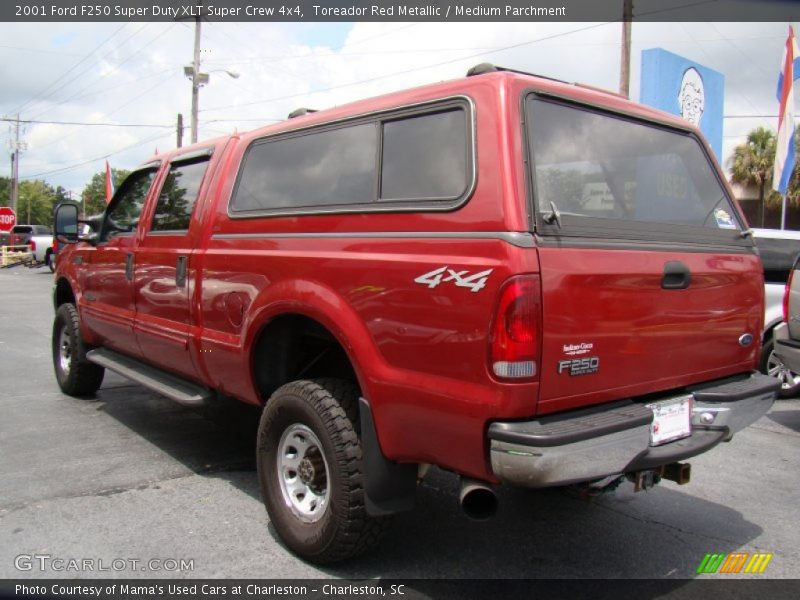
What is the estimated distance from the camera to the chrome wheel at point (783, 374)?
7.00 meters

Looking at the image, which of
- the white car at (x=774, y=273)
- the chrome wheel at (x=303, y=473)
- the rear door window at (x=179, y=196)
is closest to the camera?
the chrome wheel at (x=303, y=473)

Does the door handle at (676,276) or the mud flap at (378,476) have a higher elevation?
the door handle at (676,276)

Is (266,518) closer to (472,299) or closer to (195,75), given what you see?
(472,299)

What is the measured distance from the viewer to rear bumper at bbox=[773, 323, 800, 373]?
5.92 meters

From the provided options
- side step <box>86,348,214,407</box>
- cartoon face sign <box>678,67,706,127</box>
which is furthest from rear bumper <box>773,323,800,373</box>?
cartoon face sign <box>678,67,706,127</box>

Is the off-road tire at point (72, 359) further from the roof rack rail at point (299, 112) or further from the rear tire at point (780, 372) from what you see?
the rear tire at point (780, 372)

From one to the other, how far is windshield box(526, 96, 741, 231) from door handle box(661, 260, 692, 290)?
258 millimetres

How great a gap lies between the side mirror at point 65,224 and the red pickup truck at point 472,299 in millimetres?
2369

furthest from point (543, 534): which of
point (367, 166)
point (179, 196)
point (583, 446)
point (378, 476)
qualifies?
point (179, 196)

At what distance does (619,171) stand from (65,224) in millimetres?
4705

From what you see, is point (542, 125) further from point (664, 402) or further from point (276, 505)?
point (276, 505)

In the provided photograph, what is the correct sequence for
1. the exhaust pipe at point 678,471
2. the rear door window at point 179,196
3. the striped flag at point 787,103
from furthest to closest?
the striped flag at point 787,103, the rear door window at point 179,196, the exhaust pipe at point 678,471

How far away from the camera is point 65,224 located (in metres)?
5.96

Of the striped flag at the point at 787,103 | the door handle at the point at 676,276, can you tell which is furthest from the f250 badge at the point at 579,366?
the striped flag at the point at 787,103
